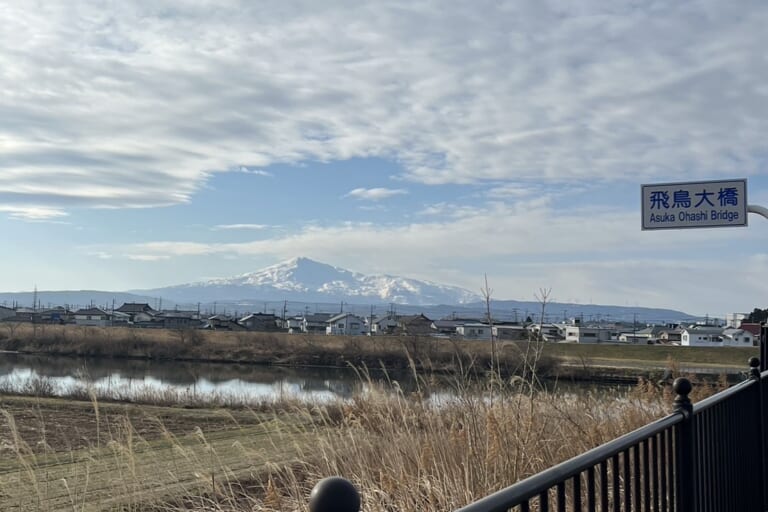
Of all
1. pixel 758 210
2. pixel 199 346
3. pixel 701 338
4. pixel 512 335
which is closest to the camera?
pixel 758 210

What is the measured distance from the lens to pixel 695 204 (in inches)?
362

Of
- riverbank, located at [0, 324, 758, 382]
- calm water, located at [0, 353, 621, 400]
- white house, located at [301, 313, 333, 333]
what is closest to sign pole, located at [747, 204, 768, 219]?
calm water, located at [0, 353, 621, 400]

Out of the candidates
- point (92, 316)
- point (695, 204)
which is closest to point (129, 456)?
point (695, 204)

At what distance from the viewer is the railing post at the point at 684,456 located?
3.45 m

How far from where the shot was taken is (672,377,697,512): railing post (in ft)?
11.3

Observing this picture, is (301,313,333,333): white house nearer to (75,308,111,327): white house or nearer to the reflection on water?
(75,308,111,327): white house

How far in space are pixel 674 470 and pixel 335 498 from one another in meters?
2.64

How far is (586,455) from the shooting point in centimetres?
232

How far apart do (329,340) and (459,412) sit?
45.2 meters

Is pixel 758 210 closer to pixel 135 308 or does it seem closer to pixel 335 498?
pixel 335 498

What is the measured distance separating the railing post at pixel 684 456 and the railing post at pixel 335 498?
8.37ft

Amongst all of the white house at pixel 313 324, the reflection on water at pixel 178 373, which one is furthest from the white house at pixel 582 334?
the reflection on water at pixel 178 373

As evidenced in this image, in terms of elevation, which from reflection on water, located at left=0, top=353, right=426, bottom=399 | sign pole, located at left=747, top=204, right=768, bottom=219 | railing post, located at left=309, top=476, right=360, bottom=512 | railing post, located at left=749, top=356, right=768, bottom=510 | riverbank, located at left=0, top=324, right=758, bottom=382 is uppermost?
sign pole, located at left=747, top=204, right=768, bottom=219

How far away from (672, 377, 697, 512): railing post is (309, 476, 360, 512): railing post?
2.55 metres
